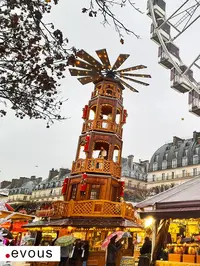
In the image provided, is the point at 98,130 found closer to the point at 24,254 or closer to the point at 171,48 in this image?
the point at 171,48

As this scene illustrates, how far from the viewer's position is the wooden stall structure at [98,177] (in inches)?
695

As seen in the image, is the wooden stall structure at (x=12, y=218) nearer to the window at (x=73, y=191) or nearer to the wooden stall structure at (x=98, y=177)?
the wooden stall structure at (x=98, y=177)

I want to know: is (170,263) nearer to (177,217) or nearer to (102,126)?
(177,217)

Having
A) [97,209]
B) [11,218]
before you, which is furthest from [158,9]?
[11,218]

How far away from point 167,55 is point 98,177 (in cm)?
901

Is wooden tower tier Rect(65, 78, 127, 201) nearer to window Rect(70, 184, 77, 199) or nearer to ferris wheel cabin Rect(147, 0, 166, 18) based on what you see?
window Rect(70, 184, 77, 199)

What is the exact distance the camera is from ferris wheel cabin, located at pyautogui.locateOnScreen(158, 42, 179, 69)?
16156 mm

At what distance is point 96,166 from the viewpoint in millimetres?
20531

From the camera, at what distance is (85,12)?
15.5 ft

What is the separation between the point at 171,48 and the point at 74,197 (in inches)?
446

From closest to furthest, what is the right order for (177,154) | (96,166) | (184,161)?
(96,166), (184,161), (177,154)

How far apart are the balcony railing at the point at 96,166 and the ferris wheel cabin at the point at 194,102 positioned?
7363mm

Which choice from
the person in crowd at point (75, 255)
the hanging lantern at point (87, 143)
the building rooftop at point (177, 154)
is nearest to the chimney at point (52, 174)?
the building rooftop at point (177, 154)

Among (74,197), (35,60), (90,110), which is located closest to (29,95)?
(35,60)
